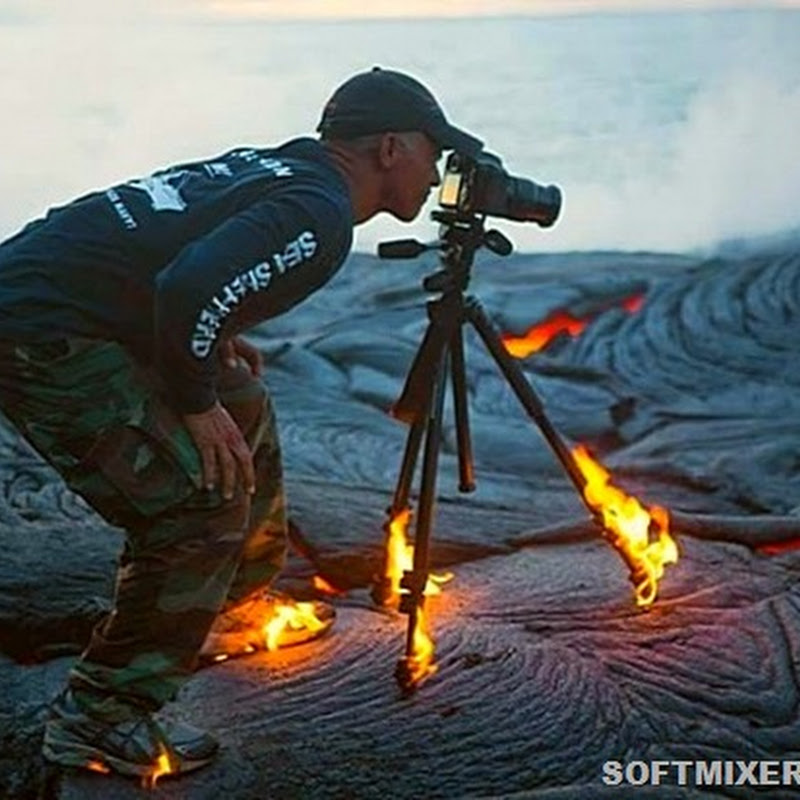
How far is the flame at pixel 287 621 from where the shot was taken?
157 inches

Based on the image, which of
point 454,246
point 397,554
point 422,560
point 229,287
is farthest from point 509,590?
point 229,287

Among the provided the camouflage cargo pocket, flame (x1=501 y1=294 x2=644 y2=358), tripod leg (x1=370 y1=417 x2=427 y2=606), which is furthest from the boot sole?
flame (x1=501 y1=294 x2=644 y2=358)

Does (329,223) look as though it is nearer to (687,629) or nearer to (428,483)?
(428,483)

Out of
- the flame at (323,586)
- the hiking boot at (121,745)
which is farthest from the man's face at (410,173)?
the flame at (323,586)

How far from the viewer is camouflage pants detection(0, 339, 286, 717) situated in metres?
3.28

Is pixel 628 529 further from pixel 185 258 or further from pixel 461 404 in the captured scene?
pixel 185 258

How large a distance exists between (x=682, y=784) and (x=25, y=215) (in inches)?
326

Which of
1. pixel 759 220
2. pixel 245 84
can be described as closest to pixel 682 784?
pixel 759 220

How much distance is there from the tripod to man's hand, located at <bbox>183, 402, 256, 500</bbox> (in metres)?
0.55

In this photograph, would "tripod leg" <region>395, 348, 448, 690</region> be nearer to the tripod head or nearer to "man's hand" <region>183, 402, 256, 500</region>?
the tripod head

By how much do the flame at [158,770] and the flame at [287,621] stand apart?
649 millimetres

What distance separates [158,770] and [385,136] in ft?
4.41

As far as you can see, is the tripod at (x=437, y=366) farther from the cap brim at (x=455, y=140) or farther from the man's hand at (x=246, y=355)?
the man's hand at (x=246, y=355)

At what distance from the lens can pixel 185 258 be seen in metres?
3.06
